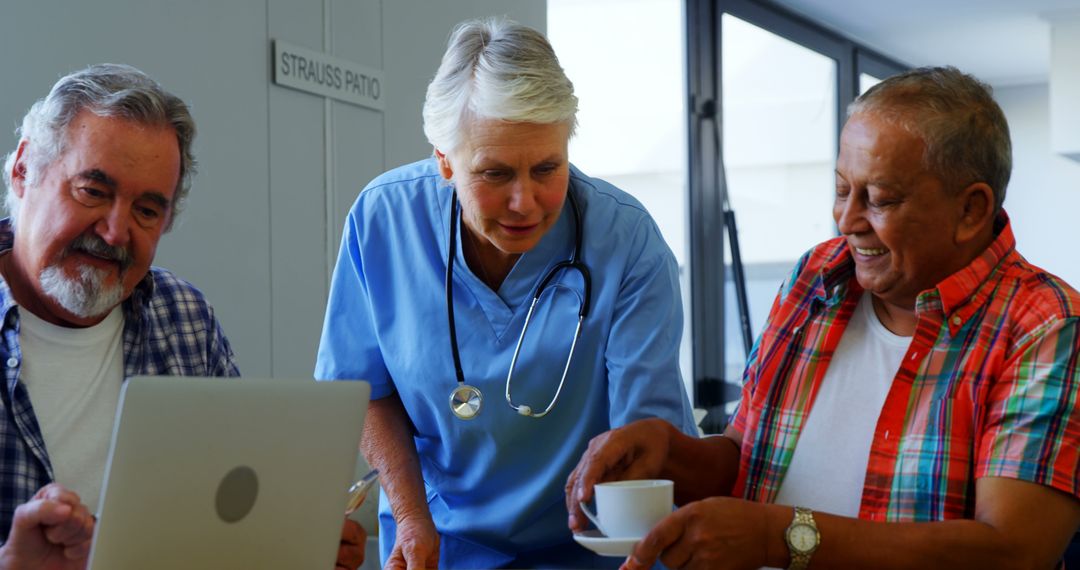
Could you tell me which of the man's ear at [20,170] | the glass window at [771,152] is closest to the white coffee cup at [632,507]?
the man's ear at [20,170]

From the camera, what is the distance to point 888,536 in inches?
53.6

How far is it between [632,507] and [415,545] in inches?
18.3

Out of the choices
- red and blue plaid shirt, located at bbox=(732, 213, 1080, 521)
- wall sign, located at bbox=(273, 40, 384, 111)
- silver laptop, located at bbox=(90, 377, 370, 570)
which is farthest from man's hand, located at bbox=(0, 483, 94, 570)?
wall sign, located at bbox=(273, 40, 384, 111)

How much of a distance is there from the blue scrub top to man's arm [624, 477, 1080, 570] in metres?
0.37

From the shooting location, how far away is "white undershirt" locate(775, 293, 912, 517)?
1.58 metres

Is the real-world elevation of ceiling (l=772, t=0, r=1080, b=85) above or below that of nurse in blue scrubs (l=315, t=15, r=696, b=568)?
above

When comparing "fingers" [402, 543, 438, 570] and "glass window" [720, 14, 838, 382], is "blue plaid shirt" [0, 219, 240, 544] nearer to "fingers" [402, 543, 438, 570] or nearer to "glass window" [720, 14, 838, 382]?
"fingers" [402, 543, 438, 570]

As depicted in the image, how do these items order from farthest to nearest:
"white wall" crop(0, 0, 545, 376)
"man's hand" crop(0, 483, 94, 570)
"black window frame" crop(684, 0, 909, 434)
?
1. "black window frame" crop(684, 0, 909, 434)
2. "white wall" crop(0, 0, 545, 376)
3. "man's hand" crop(0, 483, 94, 570)

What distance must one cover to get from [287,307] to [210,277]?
1.01 feet

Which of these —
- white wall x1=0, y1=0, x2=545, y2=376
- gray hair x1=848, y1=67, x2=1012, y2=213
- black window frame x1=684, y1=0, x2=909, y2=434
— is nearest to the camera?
gray hair x1=848, y1=67, x2=1012, y2=213

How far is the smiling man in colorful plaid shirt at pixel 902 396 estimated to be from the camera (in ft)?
4.45

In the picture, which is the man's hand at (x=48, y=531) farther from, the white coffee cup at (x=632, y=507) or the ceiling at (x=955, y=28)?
the ceiling at (x=955, y=28)

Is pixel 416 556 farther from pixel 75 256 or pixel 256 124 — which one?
pixel 256 124

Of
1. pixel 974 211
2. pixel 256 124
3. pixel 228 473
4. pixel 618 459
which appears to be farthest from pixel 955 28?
pixel 228 473
